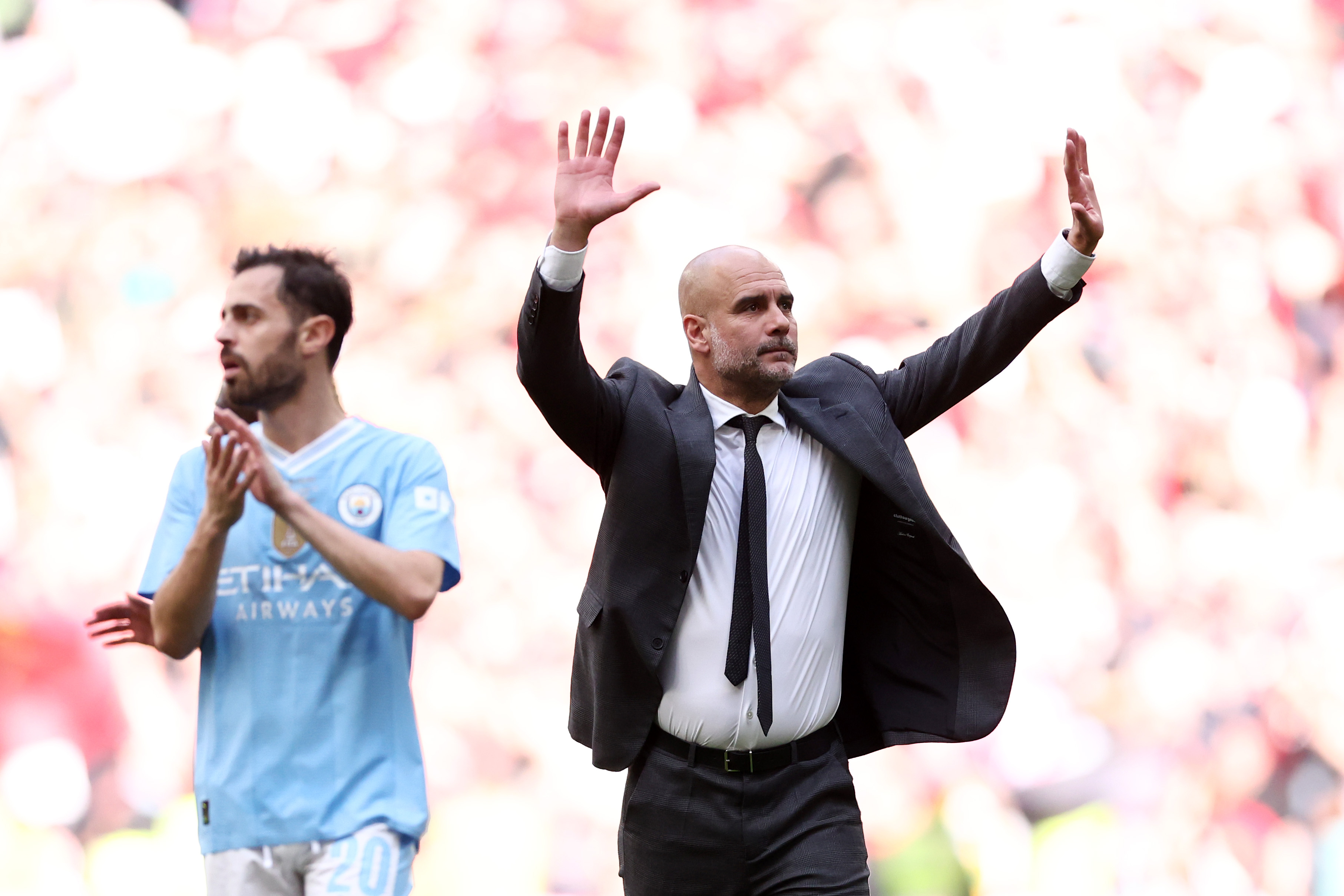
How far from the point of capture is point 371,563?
2047 mm

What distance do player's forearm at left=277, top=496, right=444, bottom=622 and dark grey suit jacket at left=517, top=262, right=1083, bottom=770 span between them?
0.30 metres

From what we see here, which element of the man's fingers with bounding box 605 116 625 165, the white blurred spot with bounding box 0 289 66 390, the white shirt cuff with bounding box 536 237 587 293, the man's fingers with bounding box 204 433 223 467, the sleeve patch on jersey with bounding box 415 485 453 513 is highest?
the white blurred spot with bounding box 0 289 66 390

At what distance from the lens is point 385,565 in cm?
206

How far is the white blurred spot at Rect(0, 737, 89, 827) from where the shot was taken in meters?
3.96

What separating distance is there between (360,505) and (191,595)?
0.29 m

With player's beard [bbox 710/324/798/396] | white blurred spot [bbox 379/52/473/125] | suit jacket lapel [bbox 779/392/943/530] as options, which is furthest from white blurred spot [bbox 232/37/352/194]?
suit jacket lapel [bbox 779/392/943/530]

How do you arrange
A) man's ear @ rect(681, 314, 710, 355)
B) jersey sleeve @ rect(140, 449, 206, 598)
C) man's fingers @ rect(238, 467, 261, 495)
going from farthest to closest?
1. man's ear @ rect(681, 314, 710, 355)
2. jersey sleeve @ rect(140, 449, 206, 598)
3. man's fingers @ rect(238, 467, 261, 495)

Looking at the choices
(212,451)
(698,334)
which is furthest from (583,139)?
(212,451)

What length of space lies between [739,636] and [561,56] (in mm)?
2394

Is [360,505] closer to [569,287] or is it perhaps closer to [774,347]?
[569,287]

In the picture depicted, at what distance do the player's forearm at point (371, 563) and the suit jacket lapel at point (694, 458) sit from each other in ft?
1.37

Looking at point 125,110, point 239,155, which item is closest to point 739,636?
point 239,155

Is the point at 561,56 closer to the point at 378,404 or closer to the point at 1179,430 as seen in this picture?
the point at 378,404

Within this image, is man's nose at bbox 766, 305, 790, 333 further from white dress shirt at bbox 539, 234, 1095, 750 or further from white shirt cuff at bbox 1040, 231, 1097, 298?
white shirt cuff at bbox 1040, 231, 1097, 298
